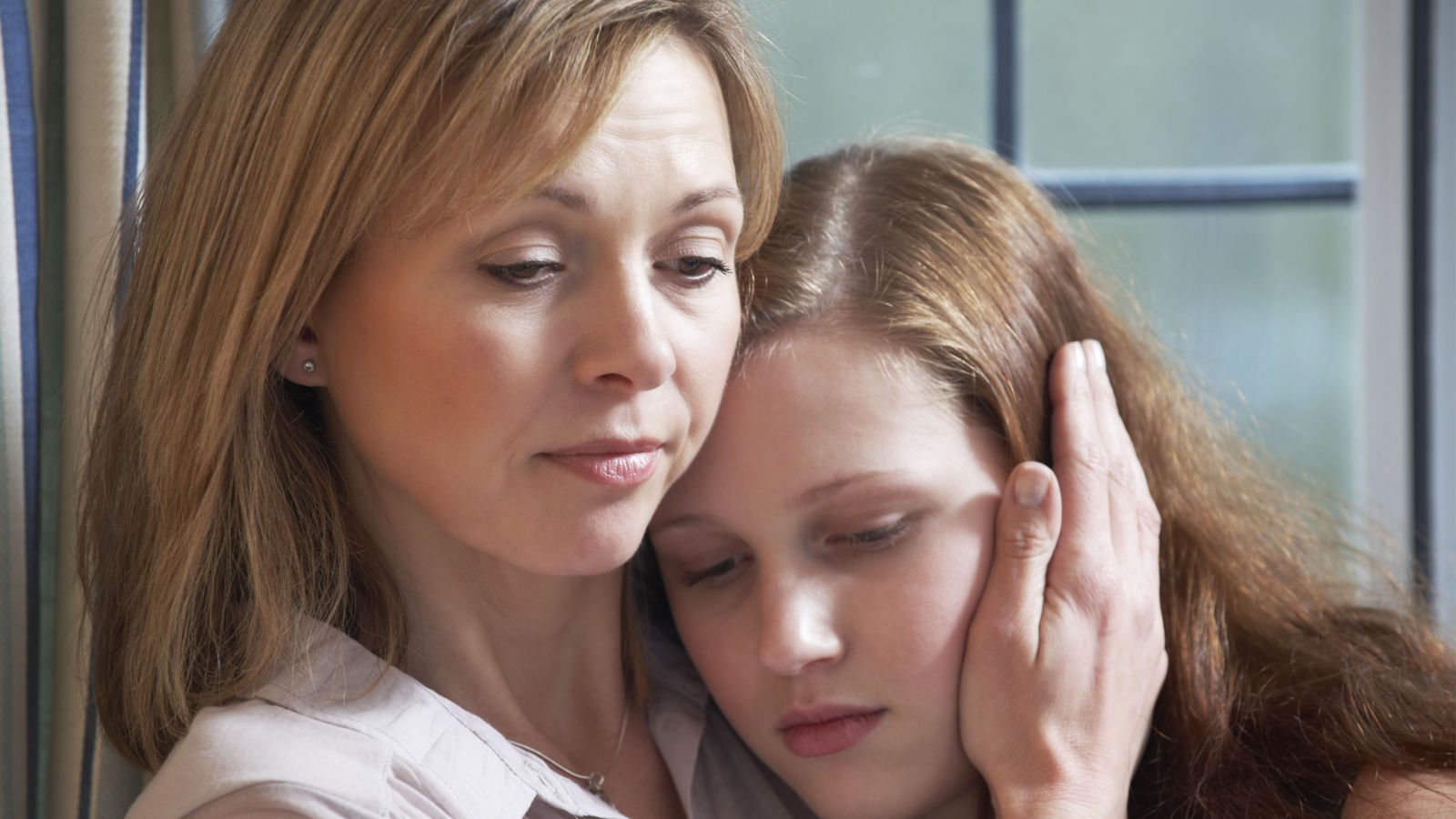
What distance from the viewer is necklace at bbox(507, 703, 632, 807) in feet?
4.38

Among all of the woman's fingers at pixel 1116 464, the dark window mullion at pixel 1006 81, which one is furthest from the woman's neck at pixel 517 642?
the dark window mullion at pixel 1006 81

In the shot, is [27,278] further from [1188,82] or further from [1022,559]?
[1188,82]

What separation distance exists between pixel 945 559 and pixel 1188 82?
1653mm

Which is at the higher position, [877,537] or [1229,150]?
[1229,150]

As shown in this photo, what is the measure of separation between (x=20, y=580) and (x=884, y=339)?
863 millimetres

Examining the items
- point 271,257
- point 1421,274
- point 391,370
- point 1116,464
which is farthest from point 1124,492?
point 1421,274

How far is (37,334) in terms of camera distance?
1421mm

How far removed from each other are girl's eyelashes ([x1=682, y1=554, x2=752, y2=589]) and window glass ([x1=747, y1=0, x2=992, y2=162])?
1.32m

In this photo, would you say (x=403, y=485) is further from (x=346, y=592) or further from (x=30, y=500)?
(x=30, y=500)

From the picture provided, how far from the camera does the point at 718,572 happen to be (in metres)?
1.43

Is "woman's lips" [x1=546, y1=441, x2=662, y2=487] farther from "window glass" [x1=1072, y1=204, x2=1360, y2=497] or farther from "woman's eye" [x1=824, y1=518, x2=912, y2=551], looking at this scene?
"window glass" [x1=1072, y1=204, x2=1360, y2=497]

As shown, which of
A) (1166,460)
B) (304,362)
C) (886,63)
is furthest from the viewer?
(886,63)

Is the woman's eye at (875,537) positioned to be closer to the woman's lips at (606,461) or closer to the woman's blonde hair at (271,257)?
the woman's lips at (606,461)

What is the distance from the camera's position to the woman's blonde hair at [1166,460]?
4.63 ft
